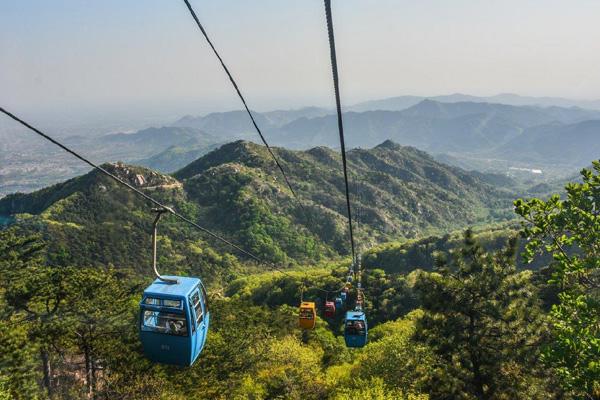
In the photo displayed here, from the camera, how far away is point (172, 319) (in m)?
17.4

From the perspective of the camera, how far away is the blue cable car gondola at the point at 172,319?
1698cm

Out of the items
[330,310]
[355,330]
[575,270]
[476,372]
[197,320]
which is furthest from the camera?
[330,310]

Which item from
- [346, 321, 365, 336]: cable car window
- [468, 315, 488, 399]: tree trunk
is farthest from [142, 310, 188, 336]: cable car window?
[468, 315, 488, 399]: tree trunk

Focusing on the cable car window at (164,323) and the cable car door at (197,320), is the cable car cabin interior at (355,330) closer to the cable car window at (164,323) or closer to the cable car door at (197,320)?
the cable car door at (197,320)

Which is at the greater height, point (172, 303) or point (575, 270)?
point (575, 270)

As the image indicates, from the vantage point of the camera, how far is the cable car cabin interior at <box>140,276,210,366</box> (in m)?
17.0

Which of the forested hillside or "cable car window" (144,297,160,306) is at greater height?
"cable car window" (144,297,160,306)

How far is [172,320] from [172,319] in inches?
3.5

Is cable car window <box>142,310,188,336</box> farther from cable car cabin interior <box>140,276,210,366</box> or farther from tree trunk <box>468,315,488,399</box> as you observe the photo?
tree trunk <box>468,315,488,399</box>


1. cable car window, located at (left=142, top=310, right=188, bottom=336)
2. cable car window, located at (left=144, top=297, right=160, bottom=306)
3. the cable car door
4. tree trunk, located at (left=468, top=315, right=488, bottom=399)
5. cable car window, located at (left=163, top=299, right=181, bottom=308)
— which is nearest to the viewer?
cable car window, located at (left=163, top=299, right=181, bottom=308)

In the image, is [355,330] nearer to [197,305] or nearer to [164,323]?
[197,305]

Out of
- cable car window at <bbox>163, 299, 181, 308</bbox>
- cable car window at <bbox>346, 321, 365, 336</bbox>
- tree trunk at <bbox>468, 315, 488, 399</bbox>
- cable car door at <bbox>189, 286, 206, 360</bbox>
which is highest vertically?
cable car window at <bbox>163, 299, 181, 308</bbox>

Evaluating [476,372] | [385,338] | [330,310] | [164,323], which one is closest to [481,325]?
[476,372]

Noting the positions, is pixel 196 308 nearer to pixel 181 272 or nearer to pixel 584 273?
pixel 584 273
